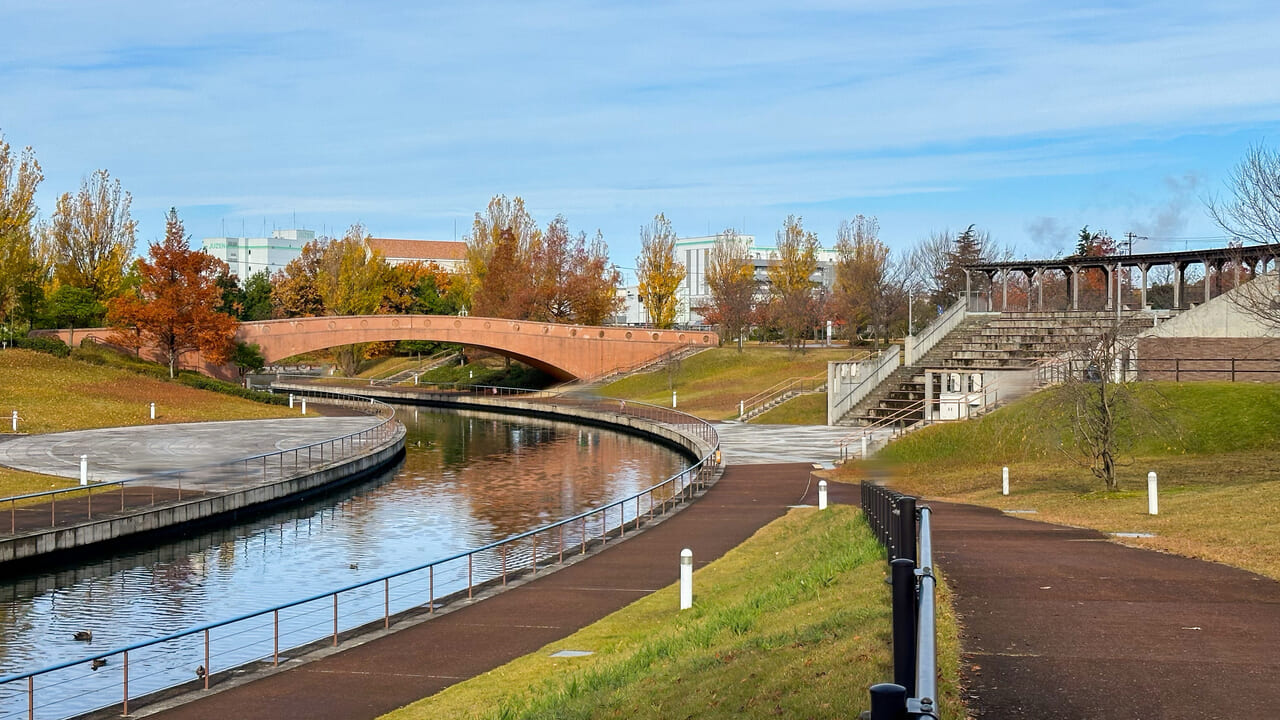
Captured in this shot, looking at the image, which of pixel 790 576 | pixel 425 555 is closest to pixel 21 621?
pixel 425 555

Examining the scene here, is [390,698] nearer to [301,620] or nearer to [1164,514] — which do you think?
[301,620]

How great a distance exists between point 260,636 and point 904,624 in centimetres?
1599

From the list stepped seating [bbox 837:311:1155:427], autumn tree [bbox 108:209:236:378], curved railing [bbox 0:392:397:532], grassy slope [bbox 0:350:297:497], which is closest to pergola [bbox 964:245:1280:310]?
stepped seating [bbox 837:311:1155:427]

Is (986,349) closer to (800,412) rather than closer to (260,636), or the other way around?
(800,412)

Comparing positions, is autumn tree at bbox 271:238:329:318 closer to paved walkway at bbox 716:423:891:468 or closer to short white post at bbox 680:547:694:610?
paved walkway at bbox 716:423:891:468

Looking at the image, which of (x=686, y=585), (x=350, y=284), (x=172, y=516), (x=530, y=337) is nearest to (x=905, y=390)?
(x=172, y=516)

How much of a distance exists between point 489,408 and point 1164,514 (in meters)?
60.7

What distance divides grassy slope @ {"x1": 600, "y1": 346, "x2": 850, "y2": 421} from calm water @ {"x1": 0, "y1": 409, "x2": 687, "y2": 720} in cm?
1924

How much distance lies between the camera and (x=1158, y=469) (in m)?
31.7

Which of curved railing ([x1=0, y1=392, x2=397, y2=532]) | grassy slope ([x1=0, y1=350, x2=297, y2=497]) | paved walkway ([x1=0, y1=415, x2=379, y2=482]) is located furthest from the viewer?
grassy slope ([x1=0, y1=350, x2=297, y2=497])

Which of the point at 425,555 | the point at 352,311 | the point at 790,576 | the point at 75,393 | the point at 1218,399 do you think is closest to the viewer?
the point at 790,576

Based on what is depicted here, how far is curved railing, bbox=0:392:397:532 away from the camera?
1080 inches

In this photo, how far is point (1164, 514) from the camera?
22.1 metres

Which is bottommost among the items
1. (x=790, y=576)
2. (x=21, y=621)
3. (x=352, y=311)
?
(x=21, y=621)
